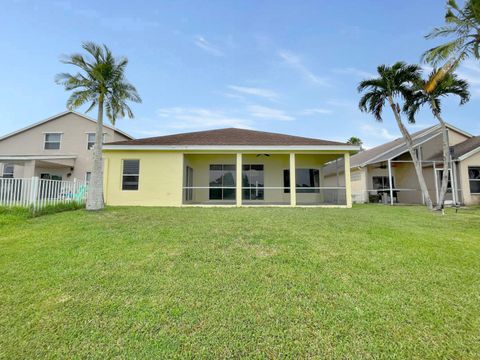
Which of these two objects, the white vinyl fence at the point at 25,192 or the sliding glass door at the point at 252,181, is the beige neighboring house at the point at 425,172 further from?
the white vinyl fence at the point at 25,192

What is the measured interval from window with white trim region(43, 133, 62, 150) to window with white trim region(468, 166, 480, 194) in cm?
3233

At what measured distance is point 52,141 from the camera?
2050cm

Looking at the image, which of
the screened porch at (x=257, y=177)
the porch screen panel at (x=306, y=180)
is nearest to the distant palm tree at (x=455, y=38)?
the screened porch at (x=257, y=177)

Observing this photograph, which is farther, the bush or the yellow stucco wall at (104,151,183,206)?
the yellow stucco wall at (104,151,183,206)

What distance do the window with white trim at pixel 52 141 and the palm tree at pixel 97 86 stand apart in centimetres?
1234

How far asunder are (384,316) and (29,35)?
1752 centimetres

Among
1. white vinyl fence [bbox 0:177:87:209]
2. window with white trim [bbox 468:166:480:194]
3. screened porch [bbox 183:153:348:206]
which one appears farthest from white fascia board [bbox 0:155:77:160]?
window with white trim [bbox 468:166:480:194]

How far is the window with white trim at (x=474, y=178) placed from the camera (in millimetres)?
16841

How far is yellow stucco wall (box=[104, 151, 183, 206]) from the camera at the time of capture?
1291 cm

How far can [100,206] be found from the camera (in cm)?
1057

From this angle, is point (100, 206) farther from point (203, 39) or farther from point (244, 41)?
point (244, 41)

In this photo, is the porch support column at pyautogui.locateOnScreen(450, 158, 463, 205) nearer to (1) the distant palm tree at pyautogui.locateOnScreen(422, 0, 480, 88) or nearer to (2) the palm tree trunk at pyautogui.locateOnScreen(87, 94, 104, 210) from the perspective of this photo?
(1) the distant palm tree at pyautogui.locateOnScreen(422, 0, 480, 88)

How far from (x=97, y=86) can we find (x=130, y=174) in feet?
15.1

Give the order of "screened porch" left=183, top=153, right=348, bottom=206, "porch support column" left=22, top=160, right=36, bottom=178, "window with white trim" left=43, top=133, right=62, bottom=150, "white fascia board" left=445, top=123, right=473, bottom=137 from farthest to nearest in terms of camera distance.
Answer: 1. "window with white trim" left=43, top=133, right=62, bottom=150
2. "white fascia board" left=445, top=123, right=473, bottom=137
3. "porch support column" left=22, top=160, right=36, bottom=178
4. "screened porch" left=183, top=153, right=348, bottom=206
